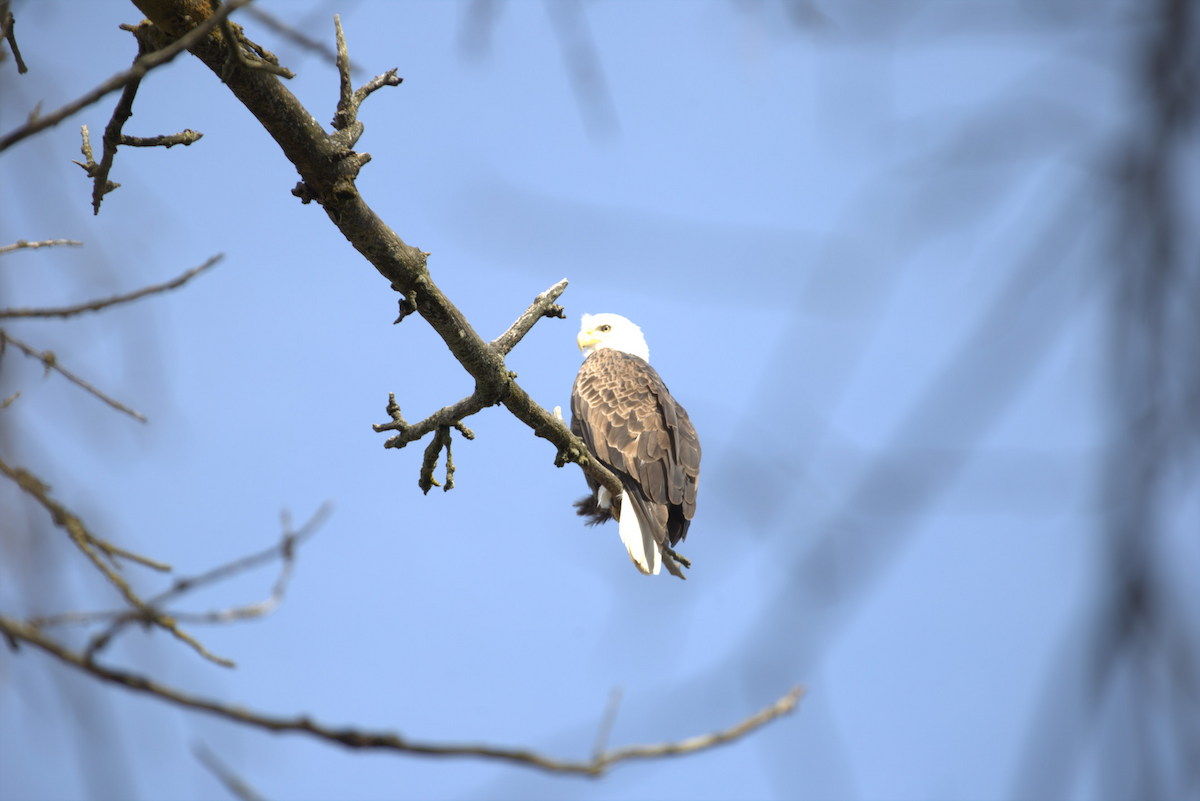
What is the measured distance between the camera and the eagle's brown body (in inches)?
259

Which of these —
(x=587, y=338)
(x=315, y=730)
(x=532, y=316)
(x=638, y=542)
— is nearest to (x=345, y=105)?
(x=532, y=316)

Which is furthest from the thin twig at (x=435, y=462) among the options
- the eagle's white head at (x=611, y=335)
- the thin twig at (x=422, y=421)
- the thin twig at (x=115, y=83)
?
the eagle's white head at (x=611, y=335)

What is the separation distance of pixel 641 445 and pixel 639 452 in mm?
81

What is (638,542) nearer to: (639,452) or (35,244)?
(639,452)

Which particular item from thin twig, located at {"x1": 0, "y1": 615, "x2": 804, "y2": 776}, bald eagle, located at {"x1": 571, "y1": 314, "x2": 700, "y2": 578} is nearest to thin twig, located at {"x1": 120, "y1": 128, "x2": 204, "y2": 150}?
thin twig, located at {"x1": 0, "y1": 615, "x2": 804, "y2": 776}

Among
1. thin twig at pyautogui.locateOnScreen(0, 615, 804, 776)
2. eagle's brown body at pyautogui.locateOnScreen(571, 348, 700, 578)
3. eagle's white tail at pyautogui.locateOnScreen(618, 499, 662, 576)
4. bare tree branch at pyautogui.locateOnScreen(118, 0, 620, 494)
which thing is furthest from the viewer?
eagle's brown body at pyautogui.locateOnScreen(571, 348, 700, 578)

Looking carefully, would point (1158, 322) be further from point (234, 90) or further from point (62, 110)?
point (234, 90)

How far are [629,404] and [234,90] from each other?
15.5ft

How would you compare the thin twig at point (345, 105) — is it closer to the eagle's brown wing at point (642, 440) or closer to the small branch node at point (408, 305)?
the small branch node at point (408, 305)

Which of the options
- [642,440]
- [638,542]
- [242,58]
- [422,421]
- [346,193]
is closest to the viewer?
[242,58]

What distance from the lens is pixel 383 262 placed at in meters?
3.72

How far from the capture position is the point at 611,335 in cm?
1023

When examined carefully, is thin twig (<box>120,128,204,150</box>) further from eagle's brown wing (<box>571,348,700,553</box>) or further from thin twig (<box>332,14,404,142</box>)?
eagle's brown wing (<box>571,348,700,553</box>)

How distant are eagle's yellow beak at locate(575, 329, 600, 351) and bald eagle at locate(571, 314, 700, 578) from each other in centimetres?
178
